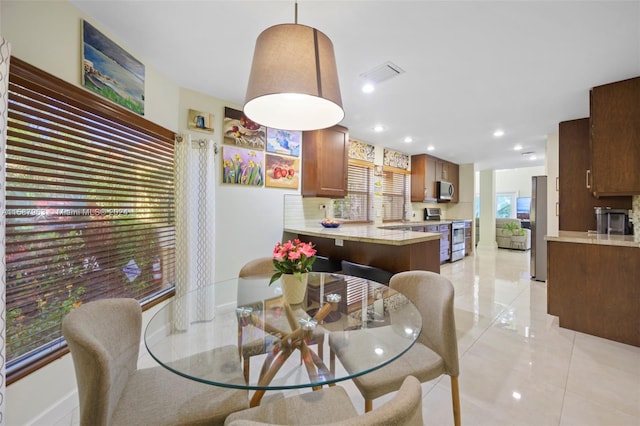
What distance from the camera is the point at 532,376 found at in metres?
1.83

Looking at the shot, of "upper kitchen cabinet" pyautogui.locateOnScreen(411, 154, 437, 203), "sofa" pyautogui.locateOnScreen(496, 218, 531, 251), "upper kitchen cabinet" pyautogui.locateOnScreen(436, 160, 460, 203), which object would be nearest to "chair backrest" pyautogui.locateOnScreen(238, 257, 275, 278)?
"upper kitchen cabinet" pyautogui.locateOnScreen(411, 154, 437, 203)

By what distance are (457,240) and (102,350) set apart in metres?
6.16

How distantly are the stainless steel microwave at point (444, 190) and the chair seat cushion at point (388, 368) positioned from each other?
528 cm

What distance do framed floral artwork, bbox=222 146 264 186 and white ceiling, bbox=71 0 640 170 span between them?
0.59 metres

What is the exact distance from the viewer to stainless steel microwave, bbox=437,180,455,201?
6027 mm

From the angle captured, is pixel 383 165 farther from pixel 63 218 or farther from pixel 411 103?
pixel 63 218

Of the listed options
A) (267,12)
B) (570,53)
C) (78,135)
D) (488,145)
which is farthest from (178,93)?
(488,145)

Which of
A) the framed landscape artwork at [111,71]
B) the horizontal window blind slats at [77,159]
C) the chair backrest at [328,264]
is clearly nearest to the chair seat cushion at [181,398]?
the horizontal window blind slats at [77,159]

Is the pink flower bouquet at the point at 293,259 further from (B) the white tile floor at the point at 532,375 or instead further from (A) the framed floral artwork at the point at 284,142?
(A) the framed floral artwork at the point at 284,142

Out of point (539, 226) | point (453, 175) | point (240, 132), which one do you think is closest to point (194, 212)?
point (240, 132)

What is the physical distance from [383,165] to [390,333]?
14.2ft

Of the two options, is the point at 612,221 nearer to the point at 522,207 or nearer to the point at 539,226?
the point at 539,226

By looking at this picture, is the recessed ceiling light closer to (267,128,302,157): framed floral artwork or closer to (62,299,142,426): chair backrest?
(267,128,302,157): framed floral artwork

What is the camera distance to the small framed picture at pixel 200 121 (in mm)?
2725
